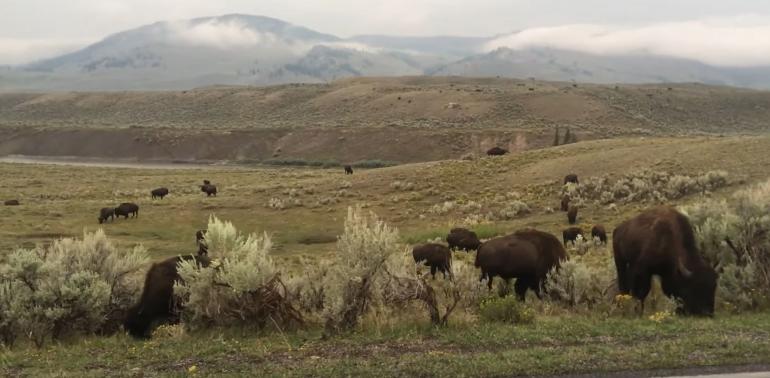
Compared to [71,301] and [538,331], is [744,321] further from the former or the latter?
[71,301]

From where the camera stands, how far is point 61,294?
1050 centimetres

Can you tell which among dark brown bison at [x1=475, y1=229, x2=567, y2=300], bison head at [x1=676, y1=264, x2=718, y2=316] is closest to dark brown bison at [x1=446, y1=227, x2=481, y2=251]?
dark brown bison at [x1=475, y1=229, x2=567, y2=300]

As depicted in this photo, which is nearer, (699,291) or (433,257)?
(699,291)

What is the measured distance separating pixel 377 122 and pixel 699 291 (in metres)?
83.2

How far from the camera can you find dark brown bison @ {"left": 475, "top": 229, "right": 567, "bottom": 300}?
43.8 ft

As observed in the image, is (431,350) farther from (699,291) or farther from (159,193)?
(159,193)

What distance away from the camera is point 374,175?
139ft

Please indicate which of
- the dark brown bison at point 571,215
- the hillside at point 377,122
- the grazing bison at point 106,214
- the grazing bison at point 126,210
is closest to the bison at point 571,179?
the dark brown bison at point 571,215

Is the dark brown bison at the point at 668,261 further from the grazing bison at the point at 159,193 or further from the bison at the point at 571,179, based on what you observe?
the grazing bison at the point at 159,193

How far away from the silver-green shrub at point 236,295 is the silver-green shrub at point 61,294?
141 centimetres

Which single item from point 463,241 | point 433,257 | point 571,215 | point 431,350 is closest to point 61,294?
point 431,350

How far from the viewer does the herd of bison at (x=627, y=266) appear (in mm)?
10781

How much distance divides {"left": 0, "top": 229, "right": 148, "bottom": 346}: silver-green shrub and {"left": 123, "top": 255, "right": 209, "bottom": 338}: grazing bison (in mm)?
521

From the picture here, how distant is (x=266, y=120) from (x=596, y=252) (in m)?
89.3
